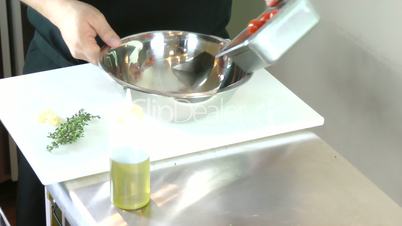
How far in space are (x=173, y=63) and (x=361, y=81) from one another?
384mm

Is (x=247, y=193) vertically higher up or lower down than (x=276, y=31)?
lower down

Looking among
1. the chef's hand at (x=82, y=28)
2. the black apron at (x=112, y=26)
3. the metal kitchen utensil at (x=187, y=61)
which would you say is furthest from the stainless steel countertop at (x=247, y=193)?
the black apron at (x=112, y=26)

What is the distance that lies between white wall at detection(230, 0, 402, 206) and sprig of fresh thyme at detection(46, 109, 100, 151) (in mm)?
565

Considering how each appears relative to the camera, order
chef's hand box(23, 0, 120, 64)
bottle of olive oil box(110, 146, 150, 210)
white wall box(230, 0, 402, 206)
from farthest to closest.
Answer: white wall box(230, 0, 402, 206)
chef's hand box(23, 0, 120, 64)
bottle of olive oil box(110, 146, 150, 210)

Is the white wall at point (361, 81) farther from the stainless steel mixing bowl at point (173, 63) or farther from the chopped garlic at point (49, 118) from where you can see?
the chopped garlic at point (49, 118)

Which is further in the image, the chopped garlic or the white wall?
the white wall

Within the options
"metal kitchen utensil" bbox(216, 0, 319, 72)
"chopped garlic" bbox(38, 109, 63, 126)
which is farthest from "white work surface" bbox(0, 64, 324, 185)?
"metal kitchen utensil" bbox(216, 0, 319, 72)

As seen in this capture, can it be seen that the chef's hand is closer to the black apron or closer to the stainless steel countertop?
the black apron

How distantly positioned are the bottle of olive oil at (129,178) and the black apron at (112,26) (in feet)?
1.39

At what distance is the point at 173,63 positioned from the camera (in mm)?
1214

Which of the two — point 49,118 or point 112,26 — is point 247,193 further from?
point 112,26

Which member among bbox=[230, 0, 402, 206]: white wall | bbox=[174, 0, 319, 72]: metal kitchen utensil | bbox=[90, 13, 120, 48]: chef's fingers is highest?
bbox=[174, 0, 319, 72]: metal kitchen utensil

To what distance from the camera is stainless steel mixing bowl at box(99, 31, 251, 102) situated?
1.17 meters

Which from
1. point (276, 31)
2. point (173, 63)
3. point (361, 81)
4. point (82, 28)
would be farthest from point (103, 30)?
point (361, 81)
